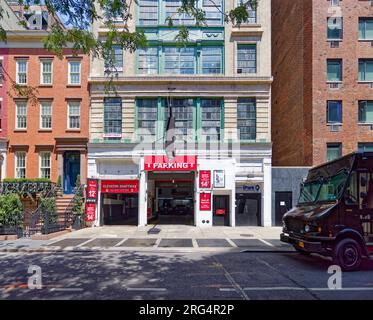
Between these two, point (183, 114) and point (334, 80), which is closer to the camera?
point (183, 114)

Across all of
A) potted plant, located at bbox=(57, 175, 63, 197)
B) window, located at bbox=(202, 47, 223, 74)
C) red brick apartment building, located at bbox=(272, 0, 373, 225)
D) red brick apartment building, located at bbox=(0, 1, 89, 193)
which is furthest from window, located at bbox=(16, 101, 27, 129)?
red brick apartment building, located at bbox=(272, 0, 373, 225)

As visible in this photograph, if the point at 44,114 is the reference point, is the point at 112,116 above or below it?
below

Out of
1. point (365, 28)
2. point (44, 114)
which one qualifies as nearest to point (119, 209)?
point (44, 114)

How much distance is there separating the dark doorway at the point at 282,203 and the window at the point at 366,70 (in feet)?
34.5

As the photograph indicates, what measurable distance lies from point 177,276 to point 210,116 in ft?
50.7

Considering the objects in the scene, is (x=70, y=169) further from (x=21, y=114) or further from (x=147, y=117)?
(x=147, y=117)

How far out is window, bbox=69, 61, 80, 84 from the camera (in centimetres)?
2231

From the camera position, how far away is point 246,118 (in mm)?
21953

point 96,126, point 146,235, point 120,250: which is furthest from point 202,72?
point 120,250

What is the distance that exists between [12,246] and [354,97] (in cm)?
2328

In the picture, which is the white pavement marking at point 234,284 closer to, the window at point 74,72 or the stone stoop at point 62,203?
the stone stoop at point 62,203

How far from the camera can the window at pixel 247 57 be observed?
72.1 feet

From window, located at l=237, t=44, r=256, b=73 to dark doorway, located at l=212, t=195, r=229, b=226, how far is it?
9.01 m

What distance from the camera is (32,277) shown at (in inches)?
311
